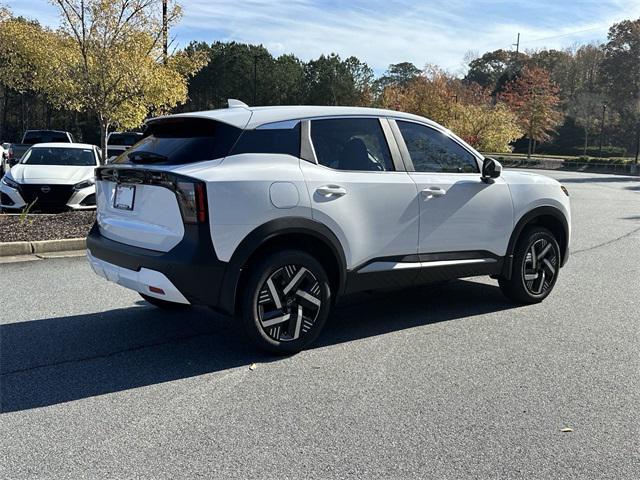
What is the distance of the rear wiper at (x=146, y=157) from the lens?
14.8ft

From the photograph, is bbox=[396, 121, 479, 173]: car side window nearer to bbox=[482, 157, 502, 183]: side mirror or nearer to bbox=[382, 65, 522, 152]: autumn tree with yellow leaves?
bbox=[482, 157, 502, 183]: side mirror

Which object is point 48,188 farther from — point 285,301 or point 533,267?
point 533,267

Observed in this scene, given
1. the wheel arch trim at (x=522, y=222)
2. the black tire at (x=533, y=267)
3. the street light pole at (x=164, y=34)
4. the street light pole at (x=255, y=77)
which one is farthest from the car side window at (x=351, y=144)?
the street light pole at (x=255, y=77)

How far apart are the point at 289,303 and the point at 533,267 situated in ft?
9.39

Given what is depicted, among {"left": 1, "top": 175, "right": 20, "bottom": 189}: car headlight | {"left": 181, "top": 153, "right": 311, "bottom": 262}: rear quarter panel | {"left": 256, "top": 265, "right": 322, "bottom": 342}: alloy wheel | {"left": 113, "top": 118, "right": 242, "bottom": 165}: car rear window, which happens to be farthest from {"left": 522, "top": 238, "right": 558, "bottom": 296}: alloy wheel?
{"left": 1, "top": 175, "right": 20, "bottom": 189}: car headlight

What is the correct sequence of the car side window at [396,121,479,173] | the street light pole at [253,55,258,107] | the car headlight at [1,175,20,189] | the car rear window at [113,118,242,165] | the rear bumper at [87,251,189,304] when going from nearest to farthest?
the rear bumper at [87,251,189,304] < the car rear window at [113,118,242,165] < the car side window at [396,121,479,173] < the car headlight at [1,175,20,189] < the street light pole at [253,55,258,107]

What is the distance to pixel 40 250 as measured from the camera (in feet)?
28.0

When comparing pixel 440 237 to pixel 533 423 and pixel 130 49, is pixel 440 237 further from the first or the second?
pixel 130 49

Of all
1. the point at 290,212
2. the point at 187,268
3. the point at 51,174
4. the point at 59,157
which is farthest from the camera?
the point at 59,157

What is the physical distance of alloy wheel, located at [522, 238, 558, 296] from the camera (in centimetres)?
619

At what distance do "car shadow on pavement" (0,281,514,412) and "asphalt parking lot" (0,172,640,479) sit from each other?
18 millimetres

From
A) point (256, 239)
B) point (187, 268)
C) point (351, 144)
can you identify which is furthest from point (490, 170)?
point (187, 268)

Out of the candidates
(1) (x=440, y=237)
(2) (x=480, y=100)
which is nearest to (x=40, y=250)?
(1) (x=440, y=237)

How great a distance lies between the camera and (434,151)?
558 centimetres
